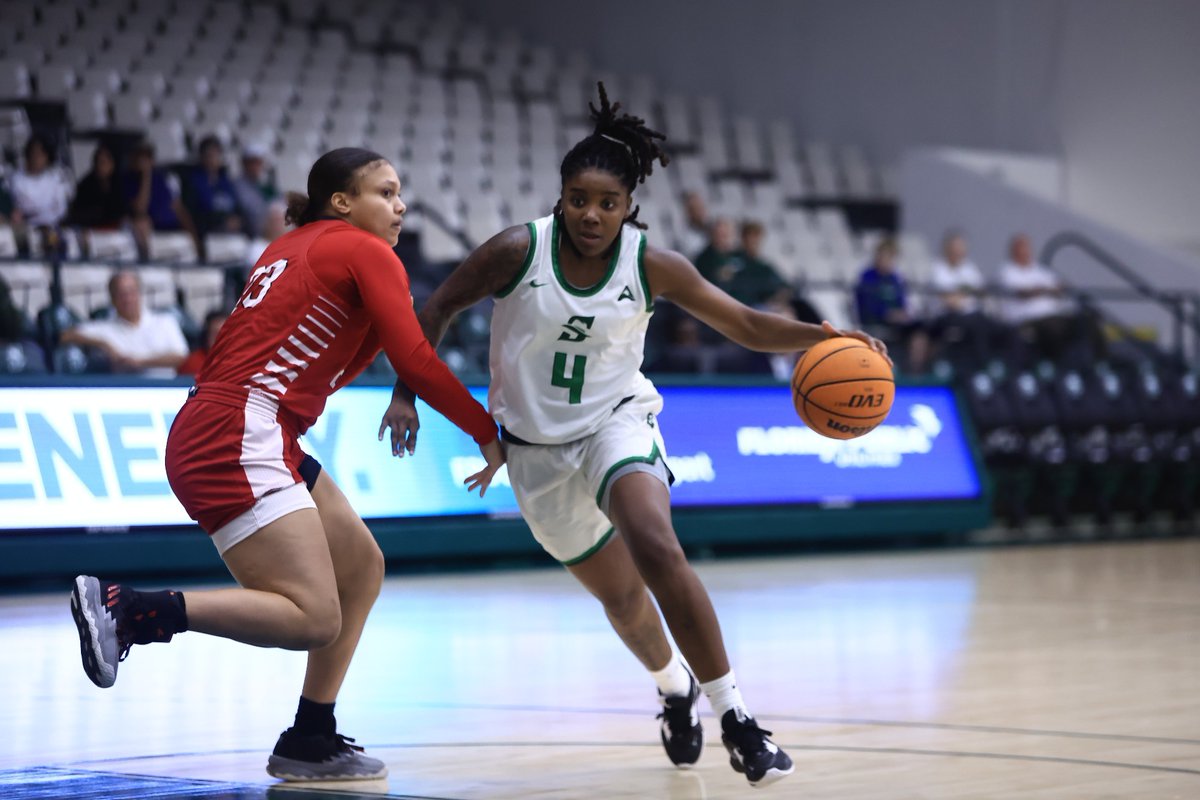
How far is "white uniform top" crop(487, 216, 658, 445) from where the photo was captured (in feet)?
15.4

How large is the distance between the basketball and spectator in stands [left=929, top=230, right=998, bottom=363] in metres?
10.6

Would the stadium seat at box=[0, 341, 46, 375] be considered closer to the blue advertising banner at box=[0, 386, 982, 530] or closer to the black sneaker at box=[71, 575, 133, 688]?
the blue advertising banner at box=[0, 386, 982, 530]

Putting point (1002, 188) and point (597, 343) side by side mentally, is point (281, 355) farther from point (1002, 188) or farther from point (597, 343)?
point (1002, 188)

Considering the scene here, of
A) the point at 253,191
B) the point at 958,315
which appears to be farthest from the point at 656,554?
the point at 958,315

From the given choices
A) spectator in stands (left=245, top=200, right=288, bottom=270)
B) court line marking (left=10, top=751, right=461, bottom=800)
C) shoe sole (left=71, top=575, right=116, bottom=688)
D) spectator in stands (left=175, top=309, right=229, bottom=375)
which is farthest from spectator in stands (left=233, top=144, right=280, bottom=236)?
shoe sole (left=71, top=575, right=116, bottom=688)

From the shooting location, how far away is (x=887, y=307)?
15.5 meters

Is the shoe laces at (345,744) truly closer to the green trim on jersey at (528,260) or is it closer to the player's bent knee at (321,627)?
the player's bent knee at (321,627)

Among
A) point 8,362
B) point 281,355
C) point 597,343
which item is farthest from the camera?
point 8,362

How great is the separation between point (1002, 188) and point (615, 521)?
55.9ft

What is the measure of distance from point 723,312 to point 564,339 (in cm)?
46

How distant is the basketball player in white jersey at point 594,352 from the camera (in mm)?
4645

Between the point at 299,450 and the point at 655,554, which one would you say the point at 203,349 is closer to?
the point at 299,450

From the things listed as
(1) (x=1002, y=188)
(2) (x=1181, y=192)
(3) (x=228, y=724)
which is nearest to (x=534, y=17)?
(1) (x=1002, y=188)

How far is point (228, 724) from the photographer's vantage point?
5344 millimetres
